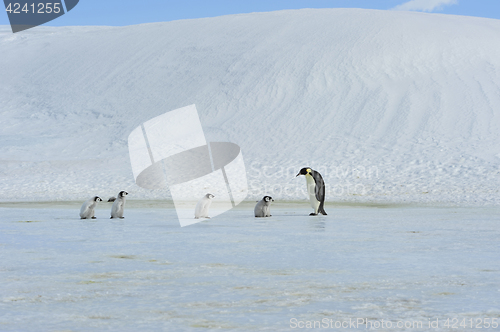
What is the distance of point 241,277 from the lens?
4.65 m

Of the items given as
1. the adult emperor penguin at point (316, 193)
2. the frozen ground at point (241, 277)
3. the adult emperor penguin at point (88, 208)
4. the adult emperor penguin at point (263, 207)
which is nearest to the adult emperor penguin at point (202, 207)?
the adult emperor penguin at point (263, 207)

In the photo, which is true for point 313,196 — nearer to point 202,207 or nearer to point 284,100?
point 202,207

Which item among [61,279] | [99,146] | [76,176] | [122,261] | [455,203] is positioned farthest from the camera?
[99,146]

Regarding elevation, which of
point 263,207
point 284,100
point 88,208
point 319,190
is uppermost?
point 284,100

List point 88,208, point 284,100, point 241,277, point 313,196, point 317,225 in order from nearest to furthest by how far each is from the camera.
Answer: point 241,277 < point 317,225 < point 88,208 < point 313,196 < point 284,100

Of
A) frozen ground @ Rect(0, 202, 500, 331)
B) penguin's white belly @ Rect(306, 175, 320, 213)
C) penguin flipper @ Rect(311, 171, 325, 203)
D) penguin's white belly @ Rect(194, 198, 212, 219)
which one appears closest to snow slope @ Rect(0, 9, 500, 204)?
penguin flipper @ Rect(311, 171, 325, 203)

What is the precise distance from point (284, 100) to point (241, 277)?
23.9 metres

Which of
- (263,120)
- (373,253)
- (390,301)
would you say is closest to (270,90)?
(263,120)

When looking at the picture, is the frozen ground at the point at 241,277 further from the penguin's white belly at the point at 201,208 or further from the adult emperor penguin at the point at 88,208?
the penguin's white belly at the point at 201,208

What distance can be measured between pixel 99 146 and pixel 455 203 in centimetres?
1638

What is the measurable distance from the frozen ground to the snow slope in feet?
31.9

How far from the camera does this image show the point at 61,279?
4582mm

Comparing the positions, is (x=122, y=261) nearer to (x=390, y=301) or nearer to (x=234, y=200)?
(x=390, y=301)

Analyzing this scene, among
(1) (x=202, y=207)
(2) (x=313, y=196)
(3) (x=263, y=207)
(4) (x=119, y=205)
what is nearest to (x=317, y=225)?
(3) (x=263, y=207)
